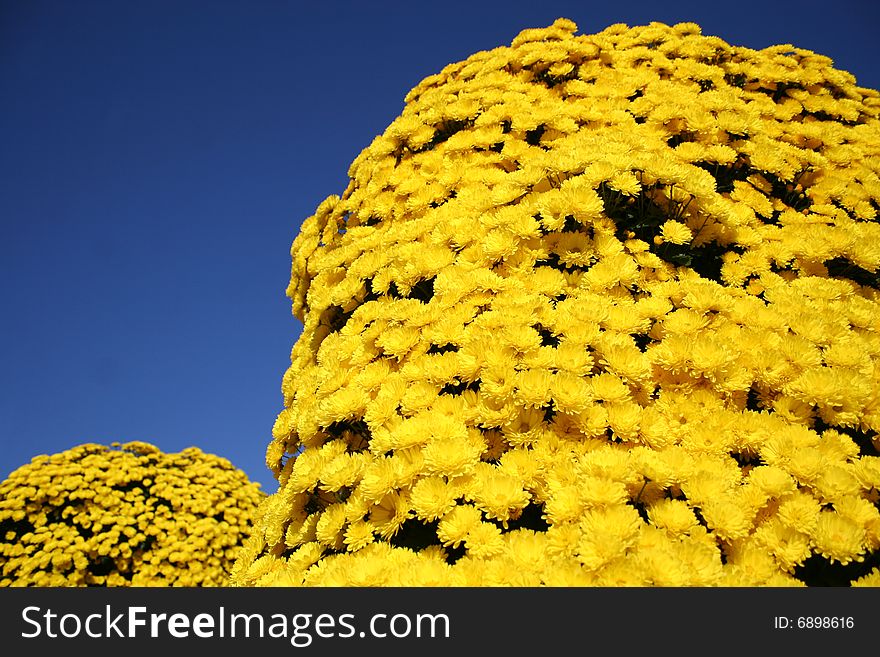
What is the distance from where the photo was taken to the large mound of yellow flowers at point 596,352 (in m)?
1.75

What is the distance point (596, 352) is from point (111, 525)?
7807mm

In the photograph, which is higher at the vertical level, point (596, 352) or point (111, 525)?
point (111, 525)

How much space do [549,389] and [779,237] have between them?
187 centimetres

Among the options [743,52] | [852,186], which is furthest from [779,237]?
[743,52]

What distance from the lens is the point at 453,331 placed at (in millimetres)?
2396

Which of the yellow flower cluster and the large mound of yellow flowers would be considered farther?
the yellow flower cluster

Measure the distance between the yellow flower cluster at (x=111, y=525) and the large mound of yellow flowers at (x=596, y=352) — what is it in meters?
5.35

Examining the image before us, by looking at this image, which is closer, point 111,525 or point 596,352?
point 596,352

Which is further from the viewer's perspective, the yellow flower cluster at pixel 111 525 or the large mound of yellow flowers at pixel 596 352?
the yellow flower cluster at pixel 111 525

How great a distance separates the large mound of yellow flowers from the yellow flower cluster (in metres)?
5.35

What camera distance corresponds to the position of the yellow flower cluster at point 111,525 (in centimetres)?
720

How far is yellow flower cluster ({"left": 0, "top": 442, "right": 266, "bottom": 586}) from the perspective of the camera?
720 centimetres

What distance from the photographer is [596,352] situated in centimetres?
227
